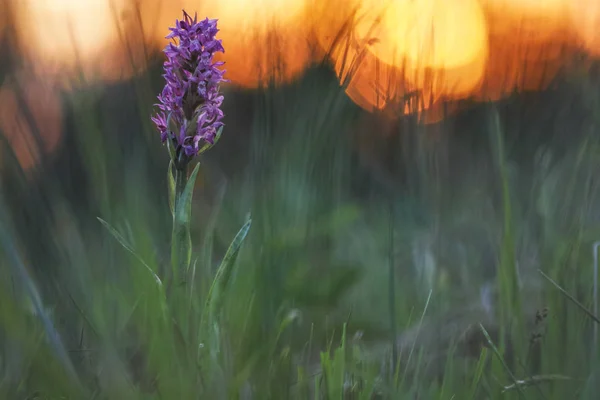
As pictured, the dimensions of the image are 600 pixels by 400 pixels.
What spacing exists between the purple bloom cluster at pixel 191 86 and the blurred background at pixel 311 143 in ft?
0.16

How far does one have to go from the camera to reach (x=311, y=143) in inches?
34.1

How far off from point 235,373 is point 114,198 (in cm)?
37

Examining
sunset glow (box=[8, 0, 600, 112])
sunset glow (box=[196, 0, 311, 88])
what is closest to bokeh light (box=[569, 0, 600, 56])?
sunset glow (box=[8, 0, 600, 112])

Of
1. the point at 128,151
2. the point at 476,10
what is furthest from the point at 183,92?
the point at 476,10

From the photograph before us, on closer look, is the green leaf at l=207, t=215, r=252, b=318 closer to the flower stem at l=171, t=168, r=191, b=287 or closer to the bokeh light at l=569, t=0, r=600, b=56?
the flower stem at l=171, t=168, r=191, b=287

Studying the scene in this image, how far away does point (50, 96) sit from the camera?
3.57ft

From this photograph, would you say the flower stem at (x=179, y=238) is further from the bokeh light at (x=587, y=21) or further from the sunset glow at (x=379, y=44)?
the bokeh light at (x=587, y=21)

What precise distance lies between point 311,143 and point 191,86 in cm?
36

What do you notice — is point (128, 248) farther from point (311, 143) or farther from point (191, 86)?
point (191, 86)

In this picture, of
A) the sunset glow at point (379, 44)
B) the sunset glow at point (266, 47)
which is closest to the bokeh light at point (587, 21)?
the sunset glow at point (379, 44)

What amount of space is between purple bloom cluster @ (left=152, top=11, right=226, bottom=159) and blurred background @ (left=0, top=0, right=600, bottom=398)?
5 centimetres

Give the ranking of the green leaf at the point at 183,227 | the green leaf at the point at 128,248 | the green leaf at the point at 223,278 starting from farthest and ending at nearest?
the green leaf at the point at 183,227 → the green leaf at the point at 223,278 → the green leaf at the point at 128,248

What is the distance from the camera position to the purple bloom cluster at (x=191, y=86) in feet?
3.59

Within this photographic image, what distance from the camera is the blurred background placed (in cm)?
85
